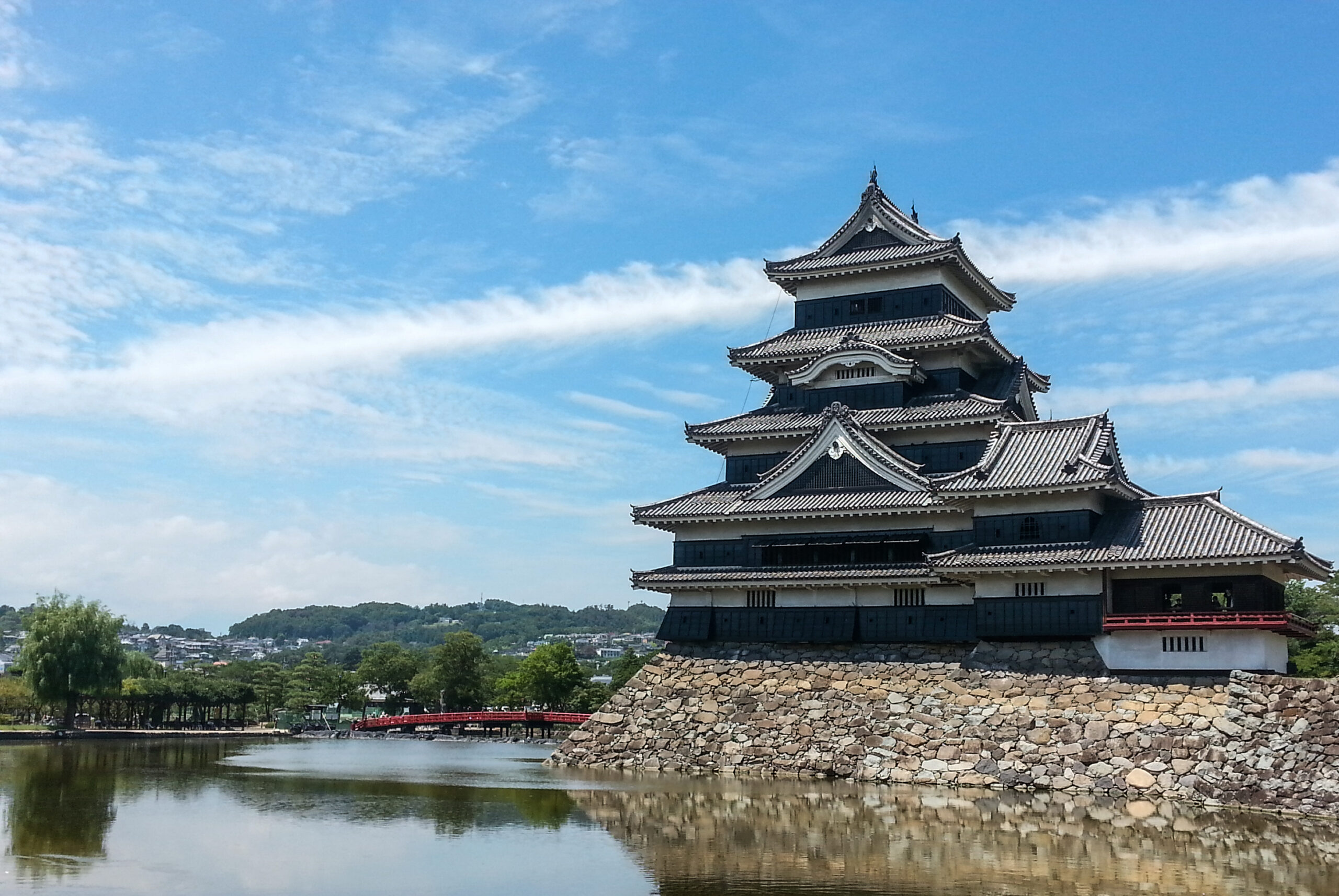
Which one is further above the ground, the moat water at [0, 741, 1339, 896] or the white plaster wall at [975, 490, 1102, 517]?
the white plaster wall at [975, 490, 1102, 517]

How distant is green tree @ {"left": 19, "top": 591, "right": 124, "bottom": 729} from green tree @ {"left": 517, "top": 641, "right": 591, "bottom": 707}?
22.5 metres

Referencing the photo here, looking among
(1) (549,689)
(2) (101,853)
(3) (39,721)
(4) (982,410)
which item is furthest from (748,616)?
(3) (39,721)

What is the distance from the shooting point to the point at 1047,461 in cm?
3459

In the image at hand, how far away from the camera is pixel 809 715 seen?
34.5 metres

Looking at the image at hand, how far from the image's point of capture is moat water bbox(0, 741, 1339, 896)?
17.6 metres

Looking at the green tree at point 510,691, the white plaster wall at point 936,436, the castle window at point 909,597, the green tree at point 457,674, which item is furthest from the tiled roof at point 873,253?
the green tree at point 457,674

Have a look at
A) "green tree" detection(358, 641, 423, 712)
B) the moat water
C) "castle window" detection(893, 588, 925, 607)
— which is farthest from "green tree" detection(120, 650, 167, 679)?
"castle window" detection(893, 588, 925, 607)

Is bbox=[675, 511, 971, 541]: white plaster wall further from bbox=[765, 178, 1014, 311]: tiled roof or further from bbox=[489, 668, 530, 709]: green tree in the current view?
bbox=[489, 668, 530, 709]: green tree

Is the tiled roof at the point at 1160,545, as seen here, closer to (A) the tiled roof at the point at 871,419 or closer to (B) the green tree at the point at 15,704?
(A) the tiled roof at the point at 871,419

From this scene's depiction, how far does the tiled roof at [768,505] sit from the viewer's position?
36469 mm

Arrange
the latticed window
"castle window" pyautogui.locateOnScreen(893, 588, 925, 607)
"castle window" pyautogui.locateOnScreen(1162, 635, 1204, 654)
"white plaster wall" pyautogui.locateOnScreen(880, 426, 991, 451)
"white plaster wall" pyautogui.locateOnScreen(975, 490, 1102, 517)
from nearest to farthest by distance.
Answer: "castle window" pyautogui.locateOnScreen(1162, 635, 1204, 654)
"white plaster wall" pyautogui.locateOnScreen(975, 490, 1102, 517)
"castle window" pyautogui.locateOnScreen(893, 588, 925, 607)
the latticed window
"white plaster wall" pyautogui.locateOnScreen(880, 426, 991, 451)

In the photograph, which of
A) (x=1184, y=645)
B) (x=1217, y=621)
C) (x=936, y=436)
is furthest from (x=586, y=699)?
(x=1217, y=621)

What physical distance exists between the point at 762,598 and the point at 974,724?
8309 mm

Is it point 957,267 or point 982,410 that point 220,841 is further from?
point 957,267
